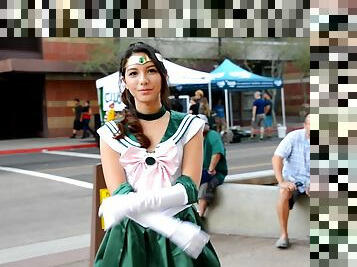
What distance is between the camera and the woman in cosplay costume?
2393mm

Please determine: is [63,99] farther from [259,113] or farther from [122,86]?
[122,86]

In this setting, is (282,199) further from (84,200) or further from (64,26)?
(84,200)

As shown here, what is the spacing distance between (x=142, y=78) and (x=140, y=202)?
1.95 ft

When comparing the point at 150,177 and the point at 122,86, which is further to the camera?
the point at 122,86

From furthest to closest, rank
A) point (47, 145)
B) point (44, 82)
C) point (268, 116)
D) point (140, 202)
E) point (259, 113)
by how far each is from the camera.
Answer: point (44, 82)
point (268, 116)
point (47, 145)
point (259, 113)
point (140, 202)

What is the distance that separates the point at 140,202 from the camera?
235 cm

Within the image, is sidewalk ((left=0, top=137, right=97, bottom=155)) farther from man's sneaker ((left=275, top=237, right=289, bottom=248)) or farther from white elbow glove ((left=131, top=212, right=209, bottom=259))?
white elbow glove ((left=131, top=212, right=209, bottom=259))

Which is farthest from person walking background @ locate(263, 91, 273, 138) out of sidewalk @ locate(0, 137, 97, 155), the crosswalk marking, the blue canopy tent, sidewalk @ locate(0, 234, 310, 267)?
sidewalk @ locate(0, 234, 310, 267)

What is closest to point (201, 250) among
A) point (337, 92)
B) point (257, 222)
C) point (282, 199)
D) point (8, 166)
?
point (337, 92)

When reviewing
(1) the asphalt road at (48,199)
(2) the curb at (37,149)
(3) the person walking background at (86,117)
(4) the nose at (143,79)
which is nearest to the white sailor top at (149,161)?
(4) the nose at (143,79)

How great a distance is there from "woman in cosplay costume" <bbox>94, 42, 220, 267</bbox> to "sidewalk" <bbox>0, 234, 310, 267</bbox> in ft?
8.17

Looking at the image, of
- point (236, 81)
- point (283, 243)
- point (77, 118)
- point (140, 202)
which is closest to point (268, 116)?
point (236, 81)

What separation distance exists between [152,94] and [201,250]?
767mm

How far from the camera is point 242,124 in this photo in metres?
28.5
